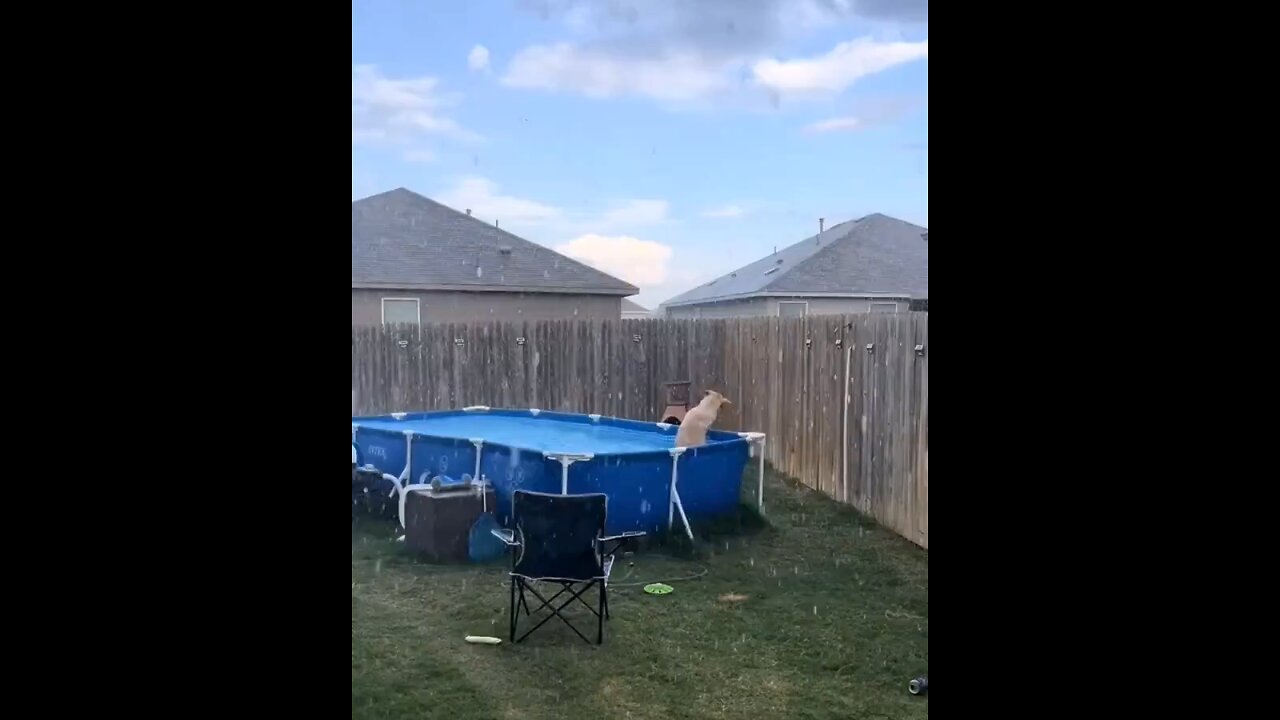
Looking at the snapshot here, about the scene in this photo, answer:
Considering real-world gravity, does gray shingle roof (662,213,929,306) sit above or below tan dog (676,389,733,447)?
above

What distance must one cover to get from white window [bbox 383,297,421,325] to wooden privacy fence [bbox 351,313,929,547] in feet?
4.21

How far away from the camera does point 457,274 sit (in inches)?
435

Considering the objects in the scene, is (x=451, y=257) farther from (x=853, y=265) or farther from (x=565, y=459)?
(x=565, y=459)

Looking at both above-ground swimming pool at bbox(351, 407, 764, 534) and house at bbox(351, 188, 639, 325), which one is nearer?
above-ground swimming pool at bbox(351, 407, 764, 534)

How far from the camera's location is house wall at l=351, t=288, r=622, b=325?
9984 millimetres

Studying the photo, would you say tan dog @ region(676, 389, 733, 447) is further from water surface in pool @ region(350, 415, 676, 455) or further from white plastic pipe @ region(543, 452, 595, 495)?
white plastic pipe @ region(543, 452, 595, 495)

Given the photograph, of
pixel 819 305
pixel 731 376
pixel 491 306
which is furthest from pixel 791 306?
pixel 731 376

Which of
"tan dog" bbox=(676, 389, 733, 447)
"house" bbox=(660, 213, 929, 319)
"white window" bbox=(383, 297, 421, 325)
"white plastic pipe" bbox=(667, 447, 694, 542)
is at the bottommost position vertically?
"white plastic pipe" bbox=(667, 447, 694, 542)

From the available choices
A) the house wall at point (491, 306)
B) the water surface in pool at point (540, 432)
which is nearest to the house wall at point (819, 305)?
the house wall at point (491, 306)

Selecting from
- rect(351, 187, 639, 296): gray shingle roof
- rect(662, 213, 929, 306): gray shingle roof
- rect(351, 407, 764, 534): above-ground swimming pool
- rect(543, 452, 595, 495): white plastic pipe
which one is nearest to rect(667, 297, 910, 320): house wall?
rect(662, 213, 929, 306): gray shingle roof
